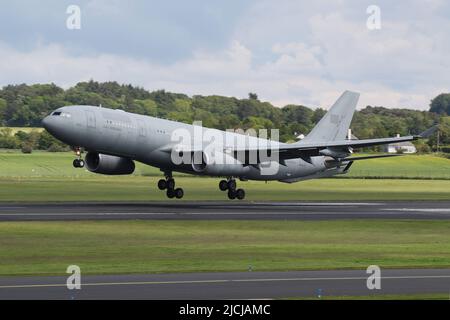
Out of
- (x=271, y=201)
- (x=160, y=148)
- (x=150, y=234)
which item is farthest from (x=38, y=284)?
(x=271, y=201)

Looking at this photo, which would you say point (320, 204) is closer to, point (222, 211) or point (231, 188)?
point (231, 188)

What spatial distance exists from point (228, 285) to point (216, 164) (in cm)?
3637

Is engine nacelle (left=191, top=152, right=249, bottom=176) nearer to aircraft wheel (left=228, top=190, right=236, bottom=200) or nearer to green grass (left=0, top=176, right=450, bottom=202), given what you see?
aircraft wheel (left=228, top=190, right=236, bottom=200)

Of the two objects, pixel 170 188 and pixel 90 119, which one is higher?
pixel 90 119

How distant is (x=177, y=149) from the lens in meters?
63.8

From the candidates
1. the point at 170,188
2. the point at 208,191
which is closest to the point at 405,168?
the point at 208,191

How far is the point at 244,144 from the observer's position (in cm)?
6931

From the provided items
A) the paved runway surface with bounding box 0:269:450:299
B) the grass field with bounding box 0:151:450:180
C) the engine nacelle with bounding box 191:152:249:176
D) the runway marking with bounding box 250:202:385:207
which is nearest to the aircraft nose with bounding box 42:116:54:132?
the engine nacelle with bounding box 191:152:249:176

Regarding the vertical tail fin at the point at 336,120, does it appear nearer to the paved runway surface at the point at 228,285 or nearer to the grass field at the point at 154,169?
the grass field at the point at 154,169

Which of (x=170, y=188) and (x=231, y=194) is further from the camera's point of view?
(x=231, y=194)

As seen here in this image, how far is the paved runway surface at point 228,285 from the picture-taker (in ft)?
83.1

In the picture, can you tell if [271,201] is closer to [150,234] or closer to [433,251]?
[150,234]

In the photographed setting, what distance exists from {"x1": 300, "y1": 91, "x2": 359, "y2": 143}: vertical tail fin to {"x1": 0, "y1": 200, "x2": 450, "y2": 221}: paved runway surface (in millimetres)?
6922
